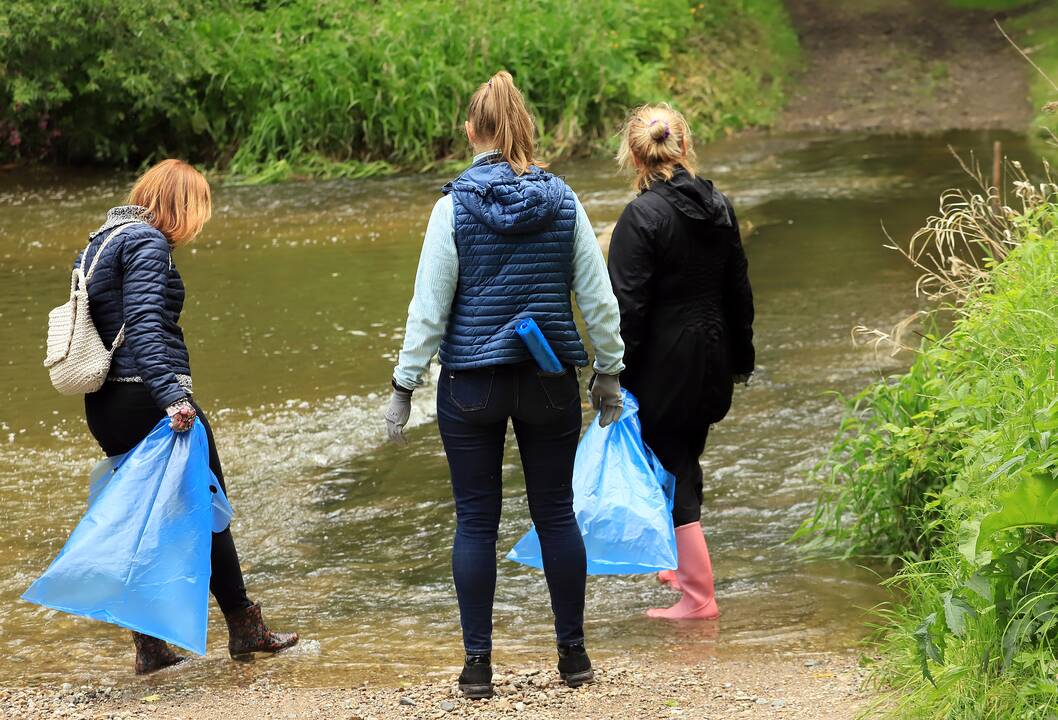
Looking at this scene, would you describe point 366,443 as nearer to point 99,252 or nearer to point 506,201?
point 99,252

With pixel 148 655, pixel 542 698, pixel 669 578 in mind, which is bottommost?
pixel 669 578

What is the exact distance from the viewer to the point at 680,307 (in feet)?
15.4

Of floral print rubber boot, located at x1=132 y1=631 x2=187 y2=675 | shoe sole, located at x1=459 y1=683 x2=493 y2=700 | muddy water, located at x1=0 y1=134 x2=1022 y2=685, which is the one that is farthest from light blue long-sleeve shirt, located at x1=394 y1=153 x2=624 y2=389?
floral print rubber boot, located at x1=132 y1=631 x2=187 y2=675

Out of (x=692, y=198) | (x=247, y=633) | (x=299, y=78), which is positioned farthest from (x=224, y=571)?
(x=299, y=78)

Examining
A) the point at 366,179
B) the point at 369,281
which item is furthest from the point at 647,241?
the point at 366,179

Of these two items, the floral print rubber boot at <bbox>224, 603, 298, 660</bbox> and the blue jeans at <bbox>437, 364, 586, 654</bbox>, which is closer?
the blue jeans at <bbox>437, 364, 586, 654</bbox>

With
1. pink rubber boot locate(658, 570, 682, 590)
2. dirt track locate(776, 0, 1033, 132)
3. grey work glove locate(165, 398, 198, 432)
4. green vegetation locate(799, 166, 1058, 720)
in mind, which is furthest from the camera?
Result: dirt track locate(776, 0, 1033, 132)

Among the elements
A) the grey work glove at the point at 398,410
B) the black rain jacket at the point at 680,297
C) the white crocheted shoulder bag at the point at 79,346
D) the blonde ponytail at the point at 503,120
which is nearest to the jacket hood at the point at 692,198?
the black rain jacket at the point at 680,297

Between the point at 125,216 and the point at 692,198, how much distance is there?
1.90 meters

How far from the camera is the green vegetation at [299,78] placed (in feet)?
54.2

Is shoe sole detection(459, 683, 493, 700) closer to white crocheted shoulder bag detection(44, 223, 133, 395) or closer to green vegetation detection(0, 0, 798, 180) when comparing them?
white crocheted shoulder bag detection(44, 223, 133, 395)

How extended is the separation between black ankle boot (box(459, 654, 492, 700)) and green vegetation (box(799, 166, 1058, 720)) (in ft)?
3.76

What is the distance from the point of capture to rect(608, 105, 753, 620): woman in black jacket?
4578mm

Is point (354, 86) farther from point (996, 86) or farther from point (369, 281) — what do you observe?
point (996, 86)
